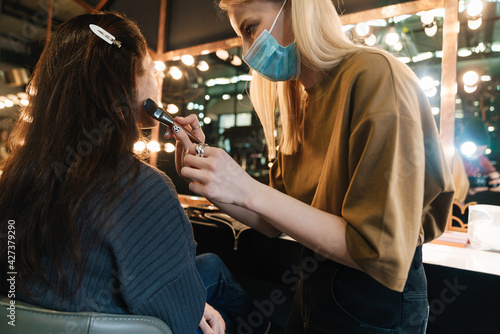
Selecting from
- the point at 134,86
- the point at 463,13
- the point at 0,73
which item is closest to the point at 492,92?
the point at 463,13

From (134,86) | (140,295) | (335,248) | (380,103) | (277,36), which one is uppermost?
(277,36)

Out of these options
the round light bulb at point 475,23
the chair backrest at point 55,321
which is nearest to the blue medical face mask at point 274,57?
the chair backrest at point 55,321

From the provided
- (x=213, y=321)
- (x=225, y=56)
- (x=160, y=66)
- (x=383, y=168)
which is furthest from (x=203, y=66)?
(x=383, y=168)

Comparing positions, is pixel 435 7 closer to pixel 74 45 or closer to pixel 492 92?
pixel 492 92

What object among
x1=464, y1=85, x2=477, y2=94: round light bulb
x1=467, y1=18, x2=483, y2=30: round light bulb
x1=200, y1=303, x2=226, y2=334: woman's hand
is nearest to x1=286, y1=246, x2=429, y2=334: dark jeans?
x1=200, y1=303, x2=226, y2=334: woman's hand

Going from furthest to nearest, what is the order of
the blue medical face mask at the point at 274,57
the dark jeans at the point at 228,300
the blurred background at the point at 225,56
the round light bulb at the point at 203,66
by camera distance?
the round light bulb at the point at 203,66
the blurred background at the point at 225,56
the dark jeans at the point at 228,300
the blue medical face mask at the point at 274,57

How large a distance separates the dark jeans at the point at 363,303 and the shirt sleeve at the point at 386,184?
124 millimetres

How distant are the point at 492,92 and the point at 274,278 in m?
1.48

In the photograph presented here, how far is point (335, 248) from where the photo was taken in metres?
0.56

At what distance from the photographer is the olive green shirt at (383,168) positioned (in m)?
0.52

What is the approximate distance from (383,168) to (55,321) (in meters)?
0.62

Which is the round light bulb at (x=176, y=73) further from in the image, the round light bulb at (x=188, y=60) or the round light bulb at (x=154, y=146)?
the round light bulb at (x=154, y=146)

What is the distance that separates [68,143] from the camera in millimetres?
745

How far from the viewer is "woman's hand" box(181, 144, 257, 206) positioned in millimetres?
594
